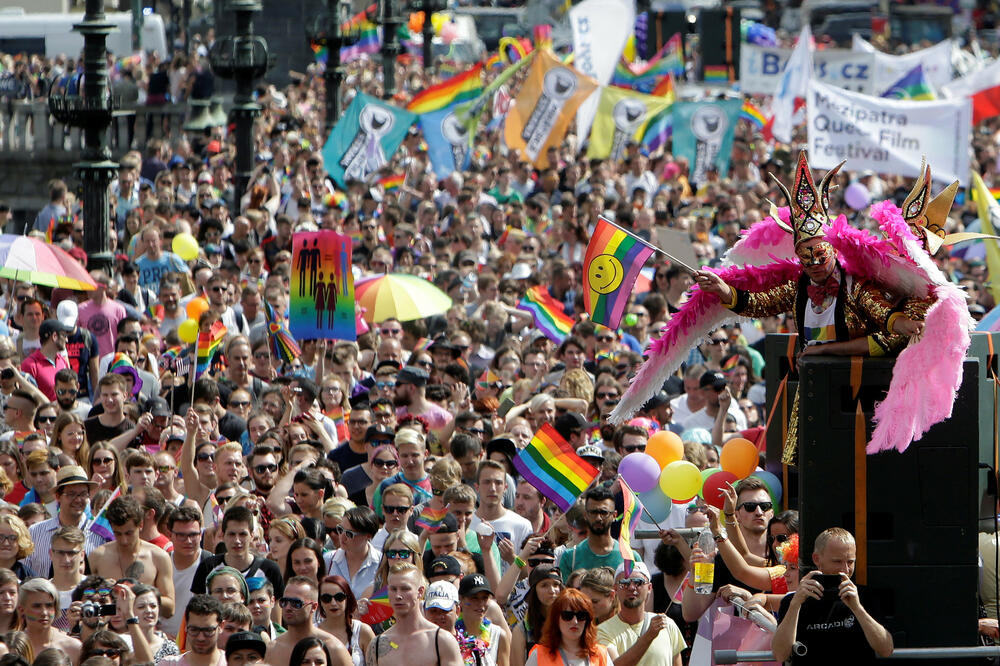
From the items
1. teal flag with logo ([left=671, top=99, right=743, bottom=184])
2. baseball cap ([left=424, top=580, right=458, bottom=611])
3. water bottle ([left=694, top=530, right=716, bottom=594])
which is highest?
water bottle ([left=694, top=530, right=716, bottom=594])

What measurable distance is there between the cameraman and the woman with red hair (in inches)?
33.8

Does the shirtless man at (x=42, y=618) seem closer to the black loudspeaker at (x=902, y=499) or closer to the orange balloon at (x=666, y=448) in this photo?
the black loudspeaker at (x=902, y=499)

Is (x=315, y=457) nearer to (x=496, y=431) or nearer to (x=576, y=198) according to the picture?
(x=496, y=431)

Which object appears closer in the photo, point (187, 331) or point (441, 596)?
point (441, 596)

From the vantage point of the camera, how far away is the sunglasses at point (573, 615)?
743 centimetres

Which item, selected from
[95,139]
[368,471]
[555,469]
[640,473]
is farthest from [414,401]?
[95,139]

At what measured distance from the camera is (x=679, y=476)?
9250mm

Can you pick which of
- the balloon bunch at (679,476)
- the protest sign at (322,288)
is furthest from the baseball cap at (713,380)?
the protest sign at (322,288)

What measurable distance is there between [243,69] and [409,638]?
1246 cm

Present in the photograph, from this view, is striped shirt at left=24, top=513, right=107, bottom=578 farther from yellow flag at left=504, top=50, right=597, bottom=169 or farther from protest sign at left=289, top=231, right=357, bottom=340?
yellow flag at left=504, top=50, right=597, bottom=169

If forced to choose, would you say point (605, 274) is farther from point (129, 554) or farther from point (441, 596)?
point (129, 554)

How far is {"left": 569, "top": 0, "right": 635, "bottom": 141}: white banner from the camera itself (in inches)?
984

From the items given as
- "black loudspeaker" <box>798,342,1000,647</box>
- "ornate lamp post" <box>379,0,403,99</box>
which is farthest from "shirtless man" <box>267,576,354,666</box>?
"ornate lamp post" <box>379,0,403,99</box>

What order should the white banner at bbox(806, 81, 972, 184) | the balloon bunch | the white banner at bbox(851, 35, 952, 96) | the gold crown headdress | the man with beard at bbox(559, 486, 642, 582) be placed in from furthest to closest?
the white banner at bbox(851, 35, 952, 96), the white banner at bbox(806, 81, 972, 184), the balloon bunch, the man with beard at bbox(559, 486, 642, 582), the gold crown headdress
